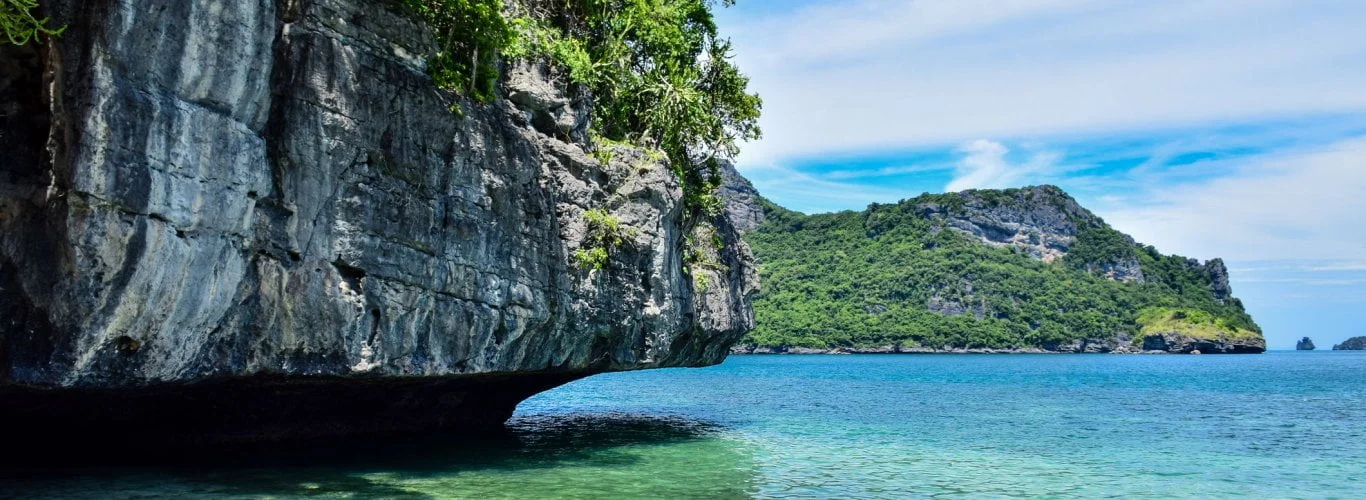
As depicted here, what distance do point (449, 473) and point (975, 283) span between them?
114 metres

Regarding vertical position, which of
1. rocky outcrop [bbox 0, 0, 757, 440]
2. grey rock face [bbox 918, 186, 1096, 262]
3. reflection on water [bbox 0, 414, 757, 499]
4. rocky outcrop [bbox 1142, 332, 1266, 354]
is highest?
grey rock face [bbox 918, 186, 1096, 262]

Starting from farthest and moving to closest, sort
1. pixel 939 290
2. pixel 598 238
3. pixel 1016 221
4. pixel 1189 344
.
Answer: pixel 1016 221 < pixel 939 290 < pixel 1189 344 < pixel 598 238

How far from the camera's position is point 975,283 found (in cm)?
11881

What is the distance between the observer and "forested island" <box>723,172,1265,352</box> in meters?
111

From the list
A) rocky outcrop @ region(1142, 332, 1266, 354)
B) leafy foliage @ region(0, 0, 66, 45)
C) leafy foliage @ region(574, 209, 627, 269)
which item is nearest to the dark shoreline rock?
rocky outcrop @ region(1142, 332, 1266, 354)

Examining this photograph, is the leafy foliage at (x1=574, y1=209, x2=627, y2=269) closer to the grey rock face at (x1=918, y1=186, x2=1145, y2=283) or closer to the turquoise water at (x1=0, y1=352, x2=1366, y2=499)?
the turquoise water at (x1=0, y1=352, x2=1366, y2=499)

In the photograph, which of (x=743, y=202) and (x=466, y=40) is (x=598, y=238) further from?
(x=743, y=202)

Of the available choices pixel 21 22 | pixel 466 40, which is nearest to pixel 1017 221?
pixel 466 40

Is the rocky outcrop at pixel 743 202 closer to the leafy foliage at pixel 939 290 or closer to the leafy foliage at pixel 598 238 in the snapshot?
the leafy foliage at pixel 939 290

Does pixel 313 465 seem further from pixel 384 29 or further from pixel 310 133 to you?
pixel 384 29

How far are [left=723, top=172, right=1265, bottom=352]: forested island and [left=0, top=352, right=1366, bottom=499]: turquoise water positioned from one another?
3083 inches

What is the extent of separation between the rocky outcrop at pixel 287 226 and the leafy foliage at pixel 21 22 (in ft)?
0.75

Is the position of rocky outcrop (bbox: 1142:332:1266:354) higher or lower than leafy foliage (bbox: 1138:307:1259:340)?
lower

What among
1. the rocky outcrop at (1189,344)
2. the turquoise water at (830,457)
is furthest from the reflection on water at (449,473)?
the rocky outcrop at (1189,344)
